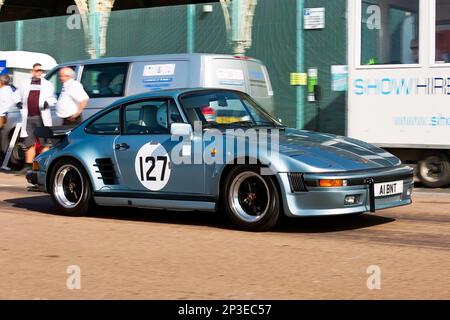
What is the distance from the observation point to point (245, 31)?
16.8 m

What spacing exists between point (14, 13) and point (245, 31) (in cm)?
2152

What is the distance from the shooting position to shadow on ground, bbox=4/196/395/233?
7.66 m

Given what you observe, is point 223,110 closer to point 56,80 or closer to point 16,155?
point 56,80

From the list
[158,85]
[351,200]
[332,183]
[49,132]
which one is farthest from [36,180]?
[351,200]

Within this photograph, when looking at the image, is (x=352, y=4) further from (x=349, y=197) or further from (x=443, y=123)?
(x=349, y=197)

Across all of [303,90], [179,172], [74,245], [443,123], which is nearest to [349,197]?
[179,172]

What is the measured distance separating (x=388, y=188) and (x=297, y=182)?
37.2 inches

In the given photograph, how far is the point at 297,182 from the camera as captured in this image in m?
6.96

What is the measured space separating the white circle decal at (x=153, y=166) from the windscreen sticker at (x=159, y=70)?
383cm

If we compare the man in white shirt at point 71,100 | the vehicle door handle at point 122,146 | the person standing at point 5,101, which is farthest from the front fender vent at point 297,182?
the person standing at point 5,101

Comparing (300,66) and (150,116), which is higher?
(300,66)

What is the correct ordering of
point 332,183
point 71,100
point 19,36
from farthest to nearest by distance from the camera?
point 19,36
point 71,100
point 332,183

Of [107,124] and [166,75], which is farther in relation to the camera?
[166,75]

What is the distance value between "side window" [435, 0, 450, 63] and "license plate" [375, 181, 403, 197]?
4.40 metres
